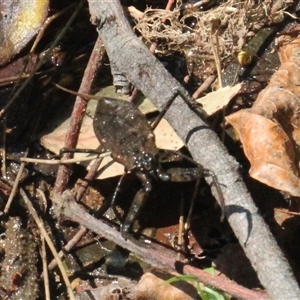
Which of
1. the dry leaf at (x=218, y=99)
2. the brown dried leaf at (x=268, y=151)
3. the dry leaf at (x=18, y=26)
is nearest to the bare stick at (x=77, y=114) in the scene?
the dry leaf at (x=18, y=26)

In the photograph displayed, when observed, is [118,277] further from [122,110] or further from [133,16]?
[133,16]

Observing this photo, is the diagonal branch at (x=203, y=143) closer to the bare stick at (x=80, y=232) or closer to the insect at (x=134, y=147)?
the insect at (x=134, y=147)

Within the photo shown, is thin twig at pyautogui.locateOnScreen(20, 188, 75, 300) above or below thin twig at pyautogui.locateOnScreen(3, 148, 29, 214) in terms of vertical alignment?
below

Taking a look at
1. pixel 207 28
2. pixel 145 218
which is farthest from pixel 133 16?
pixel 145 218

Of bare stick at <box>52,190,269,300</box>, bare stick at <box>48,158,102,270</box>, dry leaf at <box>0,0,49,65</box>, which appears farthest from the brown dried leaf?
dry leaf at <box>0,0,49,65</box>

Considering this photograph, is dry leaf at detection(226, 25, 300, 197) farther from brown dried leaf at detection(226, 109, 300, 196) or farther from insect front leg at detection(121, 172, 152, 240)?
insect front leg at detection(121, 172, 152, 240)
